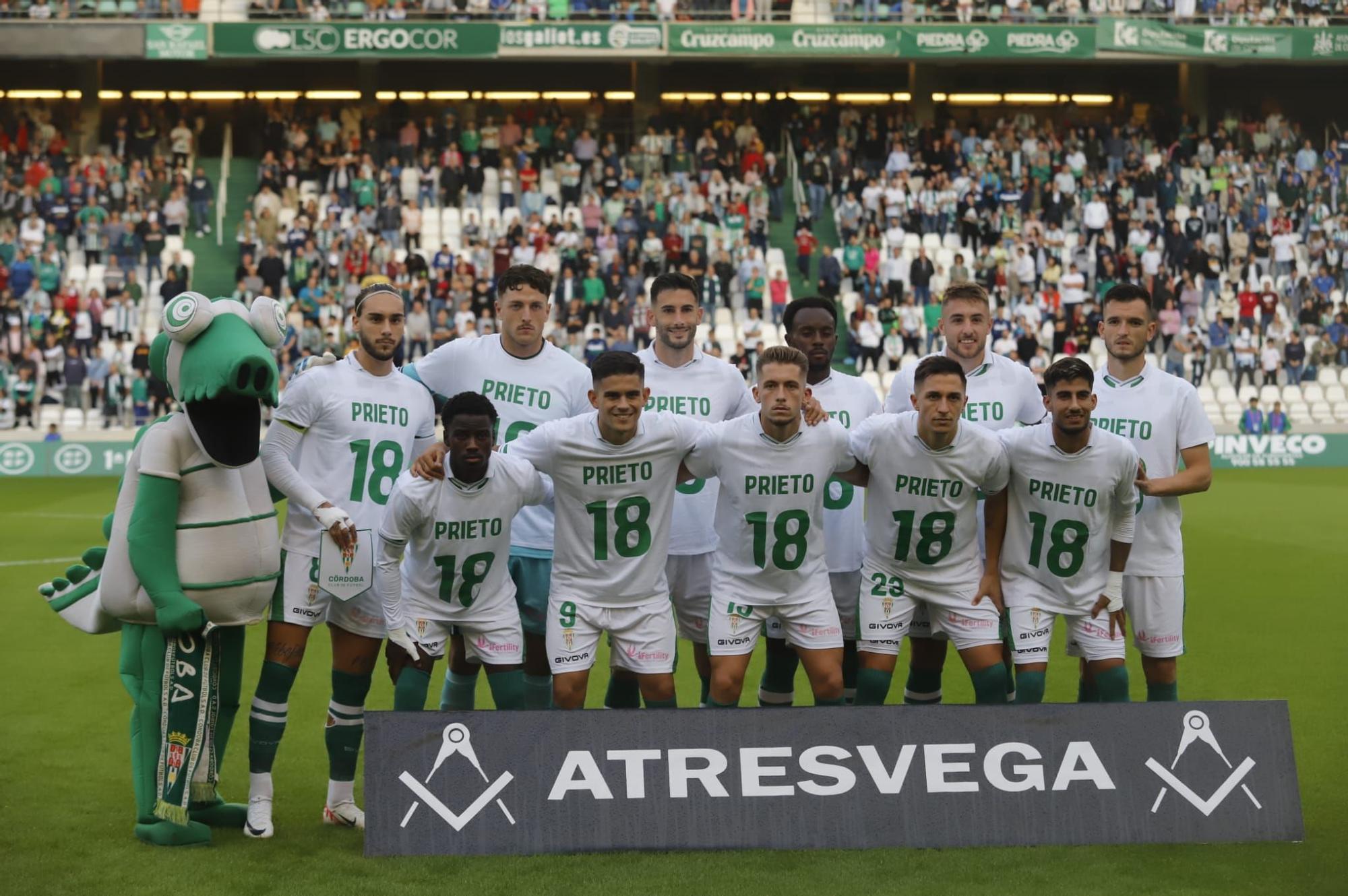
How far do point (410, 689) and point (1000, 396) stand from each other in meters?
2.97

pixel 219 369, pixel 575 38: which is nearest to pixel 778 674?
pixel 219 369

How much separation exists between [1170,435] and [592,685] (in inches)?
163

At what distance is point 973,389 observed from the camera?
695cm

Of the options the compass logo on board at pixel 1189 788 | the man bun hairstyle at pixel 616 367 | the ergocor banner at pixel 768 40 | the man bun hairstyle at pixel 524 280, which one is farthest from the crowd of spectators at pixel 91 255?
the compass logo on board at pixel 1189 788

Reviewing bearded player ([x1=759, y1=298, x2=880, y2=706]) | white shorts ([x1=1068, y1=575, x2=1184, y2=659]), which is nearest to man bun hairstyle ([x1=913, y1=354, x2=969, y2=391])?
bearded player ([x1=759, y1=298, x2=880, y2=706])

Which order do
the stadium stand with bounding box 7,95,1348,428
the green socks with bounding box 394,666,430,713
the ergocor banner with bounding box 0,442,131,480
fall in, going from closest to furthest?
the green socks with bounding box 394,666,430,713 < the ergocor banner with bounding box 0,442,131,480 < the stadium stand with bounding box 7,95,1348,428

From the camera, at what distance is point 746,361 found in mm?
25703

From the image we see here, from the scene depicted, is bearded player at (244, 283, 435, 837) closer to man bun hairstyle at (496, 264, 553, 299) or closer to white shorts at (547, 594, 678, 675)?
man bun hairstyle at (496, 264, 553, 299)

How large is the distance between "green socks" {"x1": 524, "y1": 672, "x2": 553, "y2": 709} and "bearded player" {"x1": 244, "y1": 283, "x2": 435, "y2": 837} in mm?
779

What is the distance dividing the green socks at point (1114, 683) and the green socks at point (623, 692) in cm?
199

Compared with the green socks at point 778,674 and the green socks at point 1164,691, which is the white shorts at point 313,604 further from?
the green socks at point 1164,691

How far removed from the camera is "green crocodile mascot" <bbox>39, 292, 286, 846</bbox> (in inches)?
226

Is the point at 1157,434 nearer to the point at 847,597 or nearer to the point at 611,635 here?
the point at 847,597

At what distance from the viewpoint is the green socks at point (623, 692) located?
664 centimetres
